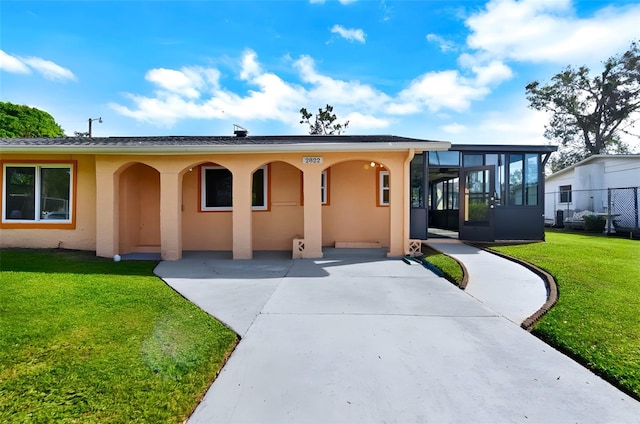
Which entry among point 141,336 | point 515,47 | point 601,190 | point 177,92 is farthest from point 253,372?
point 601,190

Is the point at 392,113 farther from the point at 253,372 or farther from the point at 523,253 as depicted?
the point at 253,372

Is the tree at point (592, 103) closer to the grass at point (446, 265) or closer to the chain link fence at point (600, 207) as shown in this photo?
the chain link fence at point (600, 207)

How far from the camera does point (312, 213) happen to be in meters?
7.68

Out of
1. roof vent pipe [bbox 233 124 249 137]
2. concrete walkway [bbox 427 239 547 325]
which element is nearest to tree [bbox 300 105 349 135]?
roof vent pipe [bbox 233 124 249 137]

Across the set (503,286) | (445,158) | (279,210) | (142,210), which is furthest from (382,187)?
(142,210)

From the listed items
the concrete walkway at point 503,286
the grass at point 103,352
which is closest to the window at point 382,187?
the concrete walkway at point 503,286

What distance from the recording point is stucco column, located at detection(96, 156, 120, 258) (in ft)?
24.9

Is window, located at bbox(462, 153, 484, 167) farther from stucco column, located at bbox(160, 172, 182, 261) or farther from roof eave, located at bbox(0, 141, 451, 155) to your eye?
stucco column, located at bbox(160, 172, 182, 261)

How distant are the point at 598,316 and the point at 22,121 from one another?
89.1ft

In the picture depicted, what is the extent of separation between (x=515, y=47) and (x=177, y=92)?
1374 centimetres

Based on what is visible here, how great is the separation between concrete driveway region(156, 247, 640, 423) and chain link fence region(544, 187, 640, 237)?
1368 centimetres

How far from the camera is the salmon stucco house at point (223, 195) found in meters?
7.55

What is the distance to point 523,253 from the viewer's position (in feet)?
24.4

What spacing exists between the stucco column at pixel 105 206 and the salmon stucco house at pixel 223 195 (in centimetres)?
3
